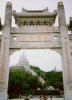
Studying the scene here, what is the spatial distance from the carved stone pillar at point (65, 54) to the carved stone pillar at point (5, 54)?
3829mm

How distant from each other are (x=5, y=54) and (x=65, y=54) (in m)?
4.11

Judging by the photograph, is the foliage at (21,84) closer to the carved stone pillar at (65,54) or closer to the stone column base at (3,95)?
the stone column base at (3,95)

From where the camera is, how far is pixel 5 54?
10.5 metres

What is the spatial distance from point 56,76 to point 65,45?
72.5 ft

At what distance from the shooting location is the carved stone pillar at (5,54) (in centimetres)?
986

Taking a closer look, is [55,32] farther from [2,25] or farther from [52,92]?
[52,92]

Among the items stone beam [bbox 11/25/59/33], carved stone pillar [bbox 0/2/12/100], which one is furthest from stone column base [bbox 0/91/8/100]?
stone beam [bbox 11/25/59/33]

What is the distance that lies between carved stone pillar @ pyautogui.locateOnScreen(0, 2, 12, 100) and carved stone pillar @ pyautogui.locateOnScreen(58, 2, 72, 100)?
383cm

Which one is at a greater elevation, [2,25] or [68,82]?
[2,25]

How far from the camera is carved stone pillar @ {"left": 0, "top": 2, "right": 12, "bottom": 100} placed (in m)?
9.86

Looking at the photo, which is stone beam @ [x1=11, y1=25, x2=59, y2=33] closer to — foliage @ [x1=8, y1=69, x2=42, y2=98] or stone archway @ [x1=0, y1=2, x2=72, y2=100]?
stone archway @ [x1=0, y1=2, x2=72, y2=100]

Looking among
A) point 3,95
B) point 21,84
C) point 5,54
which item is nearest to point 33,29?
point 5,54

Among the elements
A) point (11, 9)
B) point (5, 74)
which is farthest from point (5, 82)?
point (11, 9)

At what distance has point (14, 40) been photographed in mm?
11258
